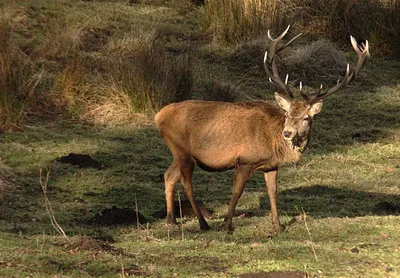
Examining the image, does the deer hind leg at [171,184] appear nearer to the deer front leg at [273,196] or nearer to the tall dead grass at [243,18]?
the deer front leg at [273,196]

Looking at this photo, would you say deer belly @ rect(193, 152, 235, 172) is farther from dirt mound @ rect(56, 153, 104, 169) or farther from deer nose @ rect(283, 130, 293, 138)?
dirt mound @ rect(56, 153, 104, 169)

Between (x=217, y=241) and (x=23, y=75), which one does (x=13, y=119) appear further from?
(x=217, y=241)

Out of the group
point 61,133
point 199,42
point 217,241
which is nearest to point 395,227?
point 217,241

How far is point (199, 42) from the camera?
64.0 ft

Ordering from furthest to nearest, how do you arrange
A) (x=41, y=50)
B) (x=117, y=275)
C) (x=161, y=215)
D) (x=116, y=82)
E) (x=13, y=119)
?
(x=41, y=50)
(x=116, y=82)
(x=13, y=119)
(x=161, y=215)
(x=117, y=275)

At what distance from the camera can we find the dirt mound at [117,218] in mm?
10438

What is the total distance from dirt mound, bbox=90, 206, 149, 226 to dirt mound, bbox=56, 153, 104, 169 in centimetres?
224

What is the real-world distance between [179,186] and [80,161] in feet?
4.72

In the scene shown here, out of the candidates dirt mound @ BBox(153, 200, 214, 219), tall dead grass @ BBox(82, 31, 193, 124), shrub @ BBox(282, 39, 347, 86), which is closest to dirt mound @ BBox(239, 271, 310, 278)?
dirt mound @ BBox(153, 200, 214, 219)

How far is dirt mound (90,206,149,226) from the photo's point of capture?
10.4 metres

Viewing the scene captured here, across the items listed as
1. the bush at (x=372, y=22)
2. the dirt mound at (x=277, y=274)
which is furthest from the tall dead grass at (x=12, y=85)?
the bush at (x=372, y=22)

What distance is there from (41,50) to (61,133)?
3.00 meters

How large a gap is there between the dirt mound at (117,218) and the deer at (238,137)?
40 centimetres

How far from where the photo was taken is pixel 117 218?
10.5 metres
